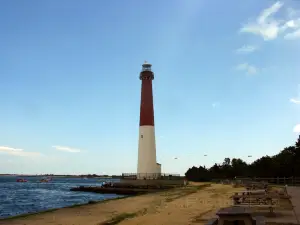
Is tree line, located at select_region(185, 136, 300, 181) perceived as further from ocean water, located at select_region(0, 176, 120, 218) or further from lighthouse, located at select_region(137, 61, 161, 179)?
ocean water, located at select_region(0, 176, 120, 218)

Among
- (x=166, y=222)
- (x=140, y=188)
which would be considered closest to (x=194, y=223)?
(x=166, y=222)

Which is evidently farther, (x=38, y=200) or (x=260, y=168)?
A: (x=260, y=168)

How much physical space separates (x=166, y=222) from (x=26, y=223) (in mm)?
6956

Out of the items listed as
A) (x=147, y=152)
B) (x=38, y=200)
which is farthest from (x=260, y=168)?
(x=38, y=200)

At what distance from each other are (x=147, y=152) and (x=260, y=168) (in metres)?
22.0

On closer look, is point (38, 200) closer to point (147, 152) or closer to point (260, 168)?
point (147, 152)

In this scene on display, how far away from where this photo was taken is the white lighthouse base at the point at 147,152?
1916 inches

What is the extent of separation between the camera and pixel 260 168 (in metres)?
59.7

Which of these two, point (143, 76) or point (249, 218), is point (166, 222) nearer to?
point (249, 218)

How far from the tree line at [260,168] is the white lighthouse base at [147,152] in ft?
56.5

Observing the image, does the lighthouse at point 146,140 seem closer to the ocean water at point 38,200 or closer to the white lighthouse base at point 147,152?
the white lighthouse base at point 147,152

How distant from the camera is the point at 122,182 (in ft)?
182

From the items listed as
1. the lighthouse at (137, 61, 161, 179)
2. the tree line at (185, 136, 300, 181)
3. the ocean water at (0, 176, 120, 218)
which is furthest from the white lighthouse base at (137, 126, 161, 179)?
the tree line at (185, 136, 300, 181)

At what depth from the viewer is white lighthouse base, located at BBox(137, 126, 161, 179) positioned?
4866 cm
